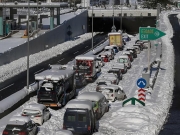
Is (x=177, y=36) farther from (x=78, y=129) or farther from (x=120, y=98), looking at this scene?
(x=78, y=129)

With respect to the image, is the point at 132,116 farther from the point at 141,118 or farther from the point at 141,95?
the point at 141,95

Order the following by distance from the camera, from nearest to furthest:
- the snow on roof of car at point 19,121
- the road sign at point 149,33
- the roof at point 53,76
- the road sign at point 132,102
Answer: the snow on roof of car at point 19,121, the road sign at point 132,102, the roof at point 53,76, the road sign at point 149,33

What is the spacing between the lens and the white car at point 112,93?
41031 mm

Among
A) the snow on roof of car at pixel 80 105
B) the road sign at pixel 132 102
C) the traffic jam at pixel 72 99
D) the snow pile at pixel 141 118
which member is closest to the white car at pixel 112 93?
the traffic jam at pixel 72 99

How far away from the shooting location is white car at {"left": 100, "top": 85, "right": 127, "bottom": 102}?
41031mm

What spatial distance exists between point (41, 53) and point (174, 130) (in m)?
43.7

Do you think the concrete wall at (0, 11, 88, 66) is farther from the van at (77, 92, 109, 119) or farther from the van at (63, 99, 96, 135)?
the van at (63, 99, 96, 135)

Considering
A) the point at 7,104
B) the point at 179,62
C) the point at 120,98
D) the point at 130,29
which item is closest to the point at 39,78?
the point at 7,104

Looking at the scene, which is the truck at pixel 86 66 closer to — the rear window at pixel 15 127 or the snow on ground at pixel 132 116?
the snow on ground at pixel 132 116

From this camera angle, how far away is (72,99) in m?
40.0

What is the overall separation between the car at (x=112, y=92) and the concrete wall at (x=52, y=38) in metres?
22.9

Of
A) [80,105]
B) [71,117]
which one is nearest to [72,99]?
[80,105]

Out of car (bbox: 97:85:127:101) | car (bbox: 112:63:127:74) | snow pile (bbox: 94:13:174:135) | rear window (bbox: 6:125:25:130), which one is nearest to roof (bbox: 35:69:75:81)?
car (bbox: 97:85:127:101)

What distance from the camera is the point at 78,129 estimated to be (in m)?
30.1
